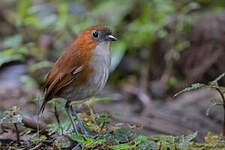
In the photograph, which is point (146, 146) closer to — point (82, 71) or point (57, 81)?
point (82, 71)

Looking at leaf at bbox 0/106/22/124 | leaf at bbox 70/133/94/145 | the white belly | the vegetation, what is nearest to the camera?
leaf at bbox 70/133/94/145

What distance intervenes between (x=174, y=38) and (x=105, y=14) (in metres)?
1.95

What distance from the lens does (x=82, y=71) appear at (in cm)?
339

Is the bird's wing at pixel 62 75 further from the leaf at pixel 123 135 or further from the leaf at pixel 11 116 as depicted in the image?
the leaf at pixel 123 135

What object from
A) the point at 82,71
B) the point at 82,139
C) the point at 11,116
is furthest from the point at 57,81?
the point at 82,139

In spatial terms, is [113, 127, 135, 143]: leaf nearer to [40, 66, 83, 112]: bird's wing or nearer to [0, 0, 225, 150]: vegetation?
[40, 66, 83, 112]: bird's wing

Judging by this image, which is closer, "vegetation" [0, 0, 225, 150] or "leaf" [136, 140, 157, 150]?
"leaf" [136, 140, 157, 150]

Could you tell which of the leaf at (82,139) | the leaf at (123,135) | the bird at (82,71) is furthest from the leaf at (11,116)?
the leaf at (123,135)

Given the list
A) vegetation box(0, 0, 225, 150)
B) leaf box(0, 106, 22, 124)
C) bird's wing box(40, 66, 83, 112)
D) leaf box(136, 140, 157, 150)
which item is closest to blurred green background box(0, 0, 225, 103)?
vegetation box(0, 0, 225, 150)

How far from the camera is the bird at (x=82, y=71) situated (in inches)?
133

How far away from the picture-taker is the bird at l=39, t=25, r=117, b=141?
3.39 m

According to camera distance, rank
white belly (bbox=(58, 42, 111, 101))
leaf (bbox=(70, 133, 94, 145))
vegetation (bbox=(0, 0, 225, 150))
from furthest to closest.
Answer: vegetation (bbox=(0, 0, 225, 150)) → white belly (bbox=(58, 42, 111, 101)) → leaf (bbox=(70, 133, 94, 145))

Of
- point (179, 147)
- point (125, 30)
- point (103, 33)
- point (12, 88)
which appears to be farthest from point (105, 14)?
point (179, 147)

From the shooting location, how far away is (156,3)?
706 cm
